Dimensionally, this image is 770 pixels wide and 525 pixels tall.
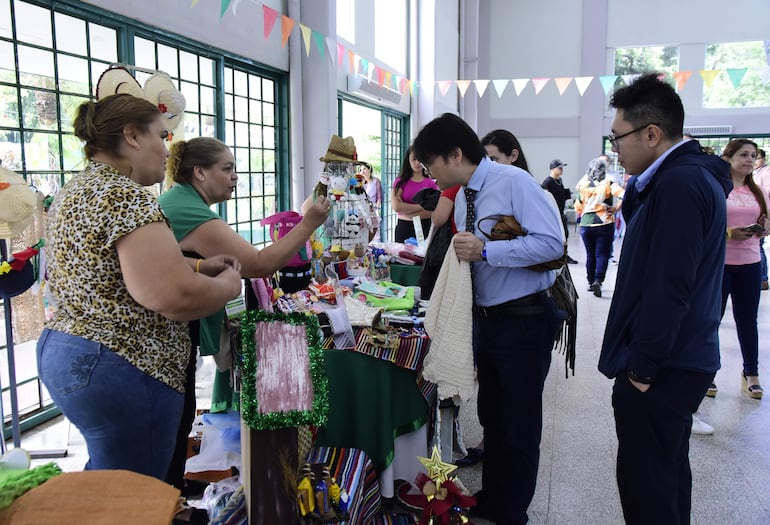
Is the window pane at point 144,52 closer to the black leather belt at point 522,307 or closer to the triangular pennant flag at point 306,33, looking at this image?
the triangular pennant flag at point 306,33

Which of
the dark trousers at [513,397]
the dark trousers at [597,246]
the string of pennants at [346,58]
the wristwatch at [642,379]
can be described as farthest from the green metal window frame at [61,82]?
the dark trousers at [597,246]

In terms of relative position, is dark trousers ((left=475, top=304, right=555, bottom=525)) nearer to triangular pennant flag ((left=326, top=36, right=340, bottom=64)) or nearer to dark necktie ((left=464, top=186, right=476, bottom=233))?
dark necktie ((left=464, top=186, right=476, bottom=233))

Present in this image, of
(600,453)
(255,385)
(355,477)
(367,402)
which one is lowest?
(600,453)

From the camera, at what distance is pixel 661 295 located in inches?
55.4

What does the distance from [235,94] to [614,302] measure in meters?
3.90

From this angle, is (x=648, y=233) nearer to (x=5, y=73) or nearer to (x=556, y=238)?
(x=556, y=238)

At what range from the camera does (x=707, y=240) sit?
1.44 meters

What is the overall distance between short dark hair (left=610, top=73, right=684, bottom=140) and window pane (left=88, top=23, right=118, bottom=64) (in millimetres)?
2922

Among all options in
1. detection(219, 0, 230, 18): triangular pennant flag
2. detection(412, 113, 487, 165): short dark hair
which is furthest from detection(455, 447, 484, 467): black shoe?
detection(219, 0, 230, 18): triangular pennant flag

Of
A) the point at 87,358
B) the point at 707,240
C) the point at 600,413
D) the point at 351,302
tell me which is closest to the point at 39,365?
the point at 87,358

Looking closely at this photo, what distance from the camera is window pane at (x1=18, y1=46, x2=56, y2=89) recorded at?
282 cm

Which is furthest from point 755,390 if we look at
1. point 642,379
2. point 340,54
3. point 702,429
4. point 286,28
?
point 340,54

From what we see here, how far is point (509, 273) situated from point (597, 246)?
16.4 ft

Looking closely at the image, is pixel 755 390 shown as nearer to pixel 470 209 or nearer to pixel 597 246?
pixel 470 209
